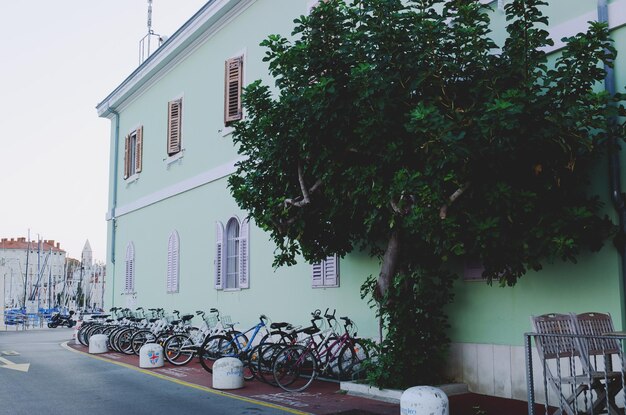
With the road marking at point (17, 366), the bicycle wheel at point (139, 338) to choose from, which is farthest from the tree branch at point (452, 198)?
the bicycle wheel at point (139, 338)

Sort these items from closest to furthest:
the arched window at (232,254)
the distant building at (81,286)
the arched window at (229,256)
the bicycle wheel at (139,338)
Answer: the arched window at (229,256) < the arched window at (232,254) < the bicycle wheel at (139,338) < the distant building at (81,286)

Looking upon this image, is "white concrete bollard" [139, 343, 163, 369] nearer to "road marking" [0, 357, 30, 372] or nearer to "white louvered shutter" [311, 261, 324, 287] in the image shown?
"road marking" [0, 357, 30, 372]

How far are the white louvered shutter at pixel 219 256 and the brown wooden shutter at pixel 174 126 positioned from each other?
3346 millimetres

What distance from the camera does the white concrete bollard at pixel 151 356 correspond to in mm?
13852

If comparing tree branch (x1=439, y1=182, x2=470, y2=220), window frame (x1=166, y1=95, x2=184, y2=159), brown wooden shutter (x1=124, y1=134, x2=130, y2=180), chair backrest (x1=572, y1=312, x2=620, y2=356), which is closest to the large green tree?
tree branch (x1=439, y1=182, x2=470, y2=220)

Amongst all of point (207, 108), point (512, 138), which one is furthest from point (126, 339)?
point (512, 138)

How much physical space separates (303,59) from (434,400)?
15.4 ft

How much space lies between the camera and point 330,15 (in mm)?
9086

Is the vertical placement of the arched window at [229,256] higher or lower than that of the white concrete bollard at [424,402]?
higher

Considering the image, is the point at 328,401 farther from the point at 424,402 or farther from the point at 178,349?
the point at 178,349

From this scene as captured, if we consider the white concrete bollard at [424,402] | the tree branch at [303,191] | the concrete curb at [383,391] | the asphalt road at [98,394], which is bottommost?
the asphalt road at [98,394]

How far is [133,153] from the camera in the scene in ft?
74.9

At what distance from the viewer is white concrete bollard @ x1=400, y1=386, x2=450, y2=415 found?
716 cm

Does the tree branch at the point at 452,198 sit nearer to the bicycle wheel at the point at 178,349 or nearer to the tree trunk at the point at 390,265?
the tree trunk at the point at 390,265
